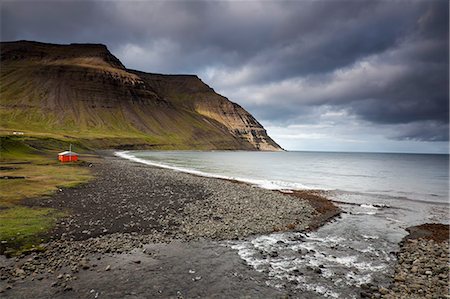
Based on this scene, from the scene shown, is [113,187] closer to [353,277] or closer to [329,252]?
[329,252]

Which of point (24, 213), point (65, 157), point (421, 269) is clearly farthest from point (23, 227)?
point (65, 157)

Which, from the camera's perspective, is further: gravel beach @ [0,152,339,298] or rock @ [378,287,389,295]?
rock @ [378,287,389,295]

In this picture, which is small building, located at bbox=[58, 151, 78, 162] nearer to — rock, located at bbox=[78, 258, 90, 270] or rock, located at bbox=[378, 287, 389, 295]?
rock, located at bbox=[78, 258, 90, 270]

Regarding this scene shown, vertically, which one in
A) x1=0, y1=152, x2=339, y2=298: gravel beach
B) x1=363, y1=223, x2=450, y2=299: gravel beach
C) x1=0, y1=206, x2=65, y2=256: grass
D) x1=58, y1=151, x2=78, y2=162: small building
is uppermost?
x1=58, y1=151, x2=78, y2=162: small building

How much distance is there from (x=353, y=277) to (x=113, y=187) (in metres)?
26.7

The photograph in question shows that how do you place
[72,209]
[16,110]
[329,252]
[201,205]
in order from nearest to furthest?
1. [329,252]
2. [72,209]
3. [201,205]
4. [16,110]

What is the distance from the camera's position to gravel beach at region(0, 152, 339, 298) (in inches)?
449

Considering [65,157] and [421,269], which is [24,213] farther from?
[65,157]

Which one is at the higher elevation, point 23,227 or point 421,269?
point 23,227

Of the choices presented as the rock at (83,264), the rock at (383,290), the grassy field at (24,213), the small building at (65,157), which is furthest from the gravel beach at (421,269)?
the small building at (65,157)

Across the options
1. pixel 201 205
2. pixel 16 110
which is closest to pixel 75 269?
pixel 201 205

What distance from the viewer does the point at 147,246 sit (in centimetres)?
1580

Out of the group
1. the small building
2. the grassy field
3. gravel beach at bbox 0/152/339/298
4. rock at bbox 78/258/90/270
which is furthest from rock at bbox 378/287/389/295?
the small building

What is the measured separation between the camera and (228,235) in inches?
727
